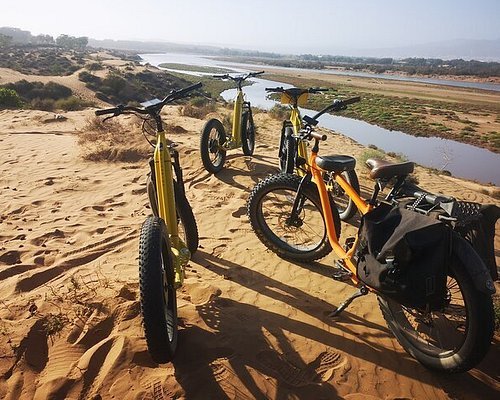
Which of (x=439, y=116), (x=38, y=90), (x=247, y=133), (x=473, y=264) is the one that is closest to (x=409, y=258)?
(x=473, y=264)

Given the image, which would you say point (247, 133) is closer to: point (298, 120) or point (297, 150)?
point (298, 120)

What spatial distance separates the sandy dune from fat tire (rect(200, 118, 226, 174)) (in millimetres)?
1493

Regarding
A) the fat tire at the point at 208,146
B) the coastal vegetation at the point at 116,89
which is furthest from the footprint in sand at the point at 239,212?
the coastal vegetation at the point at 116,89

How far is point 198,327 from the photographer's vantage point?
290cm

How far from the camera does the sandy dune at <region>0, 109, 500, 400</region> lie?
2453 millimetres

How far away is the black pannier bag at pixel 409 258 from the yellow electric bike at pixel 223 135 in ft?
14.8

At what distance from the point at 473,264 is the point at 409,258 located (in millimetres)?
356

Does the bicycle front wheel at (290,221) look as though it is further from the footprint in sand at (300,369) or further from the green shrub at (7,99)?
the green shrub at (7,99)

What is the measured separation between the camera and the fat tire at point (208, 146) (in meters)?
6.55

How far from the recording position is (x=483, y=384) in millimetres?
2574

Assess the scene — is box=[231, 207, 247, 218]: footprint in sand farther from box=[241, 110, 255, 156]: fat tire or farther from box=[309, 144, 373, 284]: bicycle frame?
box=[241, 110, 255, 156]: fat tire

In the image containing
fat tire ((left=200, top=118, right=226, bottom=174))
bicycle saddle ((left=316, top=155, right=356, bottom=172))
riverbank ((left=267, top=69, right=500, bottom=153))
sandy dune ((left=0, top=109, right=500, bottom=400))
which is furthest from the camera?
riverbank ((left=267, top=69, right=500, bottom=153))

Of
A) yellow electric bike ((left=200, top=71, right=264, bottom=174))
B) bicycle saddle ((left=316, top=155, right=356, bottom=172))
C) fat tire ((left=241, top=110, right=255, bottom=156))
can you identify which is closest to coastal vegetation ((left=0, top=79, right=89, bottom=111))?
fat tire ((left=241, top=110, right=255, bottom=156))

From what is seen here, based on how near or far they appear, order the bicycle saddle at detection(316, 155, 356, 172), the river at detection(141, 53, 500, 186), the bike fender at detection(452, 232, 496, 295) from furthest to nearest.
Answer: the river at detection(141, 53, 500, 186) → the bicycle saddle at detection(316, 155, 356, 172) → the bike fender at detection(452, 232, 496, 295)
